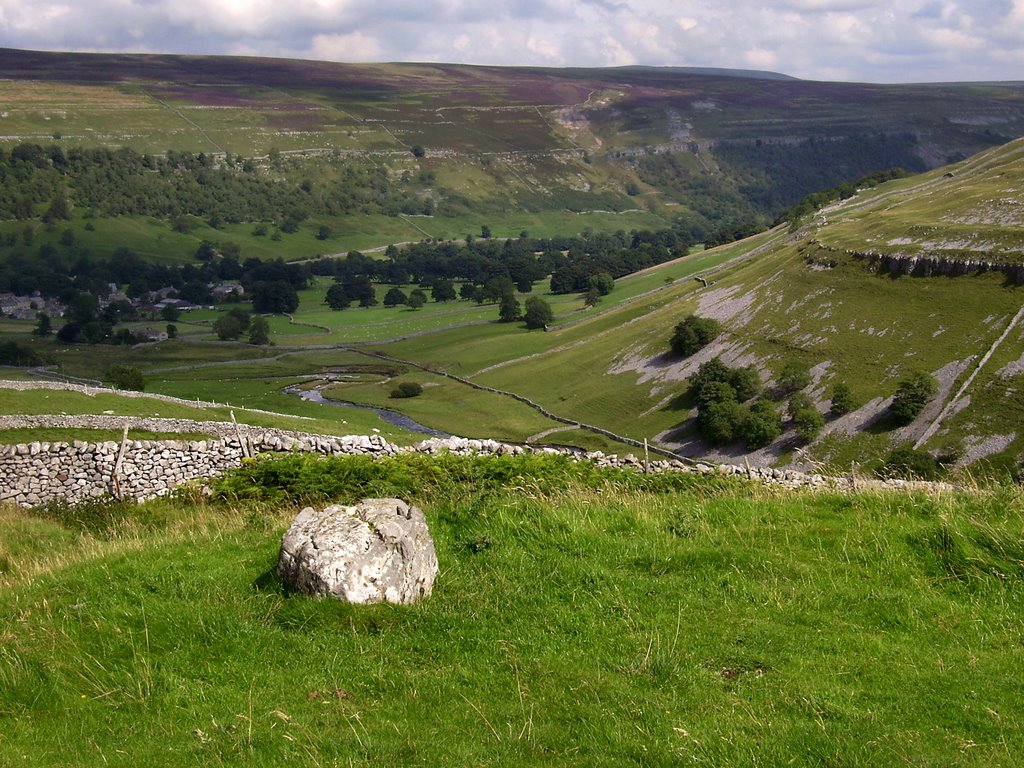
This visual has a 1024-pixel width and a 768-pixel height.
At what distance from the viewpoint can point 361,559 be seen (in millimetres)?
12102

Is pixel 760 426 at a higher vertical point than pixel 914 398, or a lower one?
lower

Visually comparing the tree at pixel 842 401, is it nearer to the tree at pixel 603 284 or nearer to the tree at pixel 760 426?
the tree at pixel 760 426

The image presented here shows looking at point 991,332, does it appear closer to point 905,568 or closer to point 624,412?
point 624,412

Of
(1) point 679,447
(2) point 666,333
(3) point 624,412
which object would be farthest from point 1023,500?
(2) point 666,333

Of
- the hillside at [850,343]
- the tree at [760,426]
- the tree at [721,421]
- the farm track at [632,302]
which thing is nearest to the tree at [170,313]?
the hillside at [850,343]

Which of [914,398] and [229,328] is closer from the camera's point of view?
[914,398]

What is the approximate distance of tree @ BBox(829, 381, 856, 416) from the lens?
8250 centimetres

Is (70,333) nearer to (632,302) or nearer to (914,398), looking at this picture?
(632,302)

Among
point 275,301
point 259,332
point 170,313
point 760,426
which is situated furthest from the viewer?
point 275,301

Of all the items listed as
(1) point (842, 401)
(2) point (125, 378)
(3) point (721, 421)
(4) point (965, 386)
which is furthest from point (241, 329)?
(4) point (965, 386)

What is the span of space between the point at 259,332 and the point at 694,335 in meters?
84.7

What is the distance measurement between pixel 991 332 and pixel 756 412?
22615 mm

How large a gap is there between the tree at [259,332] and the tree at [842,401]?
103 metres

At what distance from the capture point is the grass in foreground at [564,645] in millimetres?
9094
